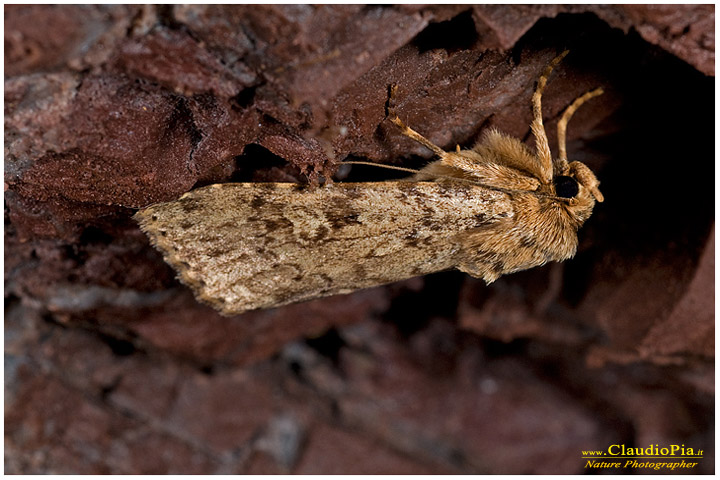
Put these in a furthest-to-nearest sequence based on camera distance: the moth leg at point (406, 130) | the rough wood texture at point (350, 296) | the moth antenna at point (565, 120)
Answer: the moth antenna at point (565, 120)
the moth leg at point (406, 130)
the rough wood texture at point (350, 296)

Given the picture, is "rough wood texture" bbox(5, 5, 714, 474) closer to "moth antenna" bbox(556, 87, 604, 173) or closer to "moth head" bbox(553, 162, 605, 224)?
"moth antenna" bbox(556, 87, 604, 173)

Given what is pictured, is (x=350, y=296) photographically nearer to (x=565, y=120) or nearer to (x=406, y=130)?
(x=406, y=130)

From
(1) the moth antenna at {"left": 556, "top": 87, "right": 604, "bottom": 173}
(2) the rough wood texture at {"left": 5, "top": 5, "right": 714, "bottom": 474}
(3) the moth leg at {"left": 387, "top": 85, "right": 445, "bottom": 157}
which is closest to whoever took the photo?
(2) the rough wood texture at {"left": 5, "top": 5, "right": 714, "bottom": 474}

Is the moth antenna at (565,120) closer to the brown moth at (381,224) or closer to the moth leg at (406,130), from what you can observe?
the brown moth at (381,224)

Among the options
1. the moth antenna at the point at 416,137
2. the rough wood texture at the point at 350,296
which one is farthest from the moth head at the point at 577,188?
the moth antenna at the point at 416,137

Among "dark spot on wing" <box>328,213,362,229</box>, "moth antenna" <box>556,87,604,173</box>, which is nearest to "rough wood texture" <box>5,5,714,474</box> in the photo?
"moth antenna" <box>556,87,604,173</box>

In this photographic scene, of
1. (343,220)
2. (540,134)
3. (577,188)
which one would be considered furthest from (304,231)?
(577,188)

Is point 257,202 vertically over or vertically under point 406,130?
under
